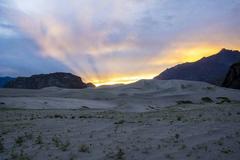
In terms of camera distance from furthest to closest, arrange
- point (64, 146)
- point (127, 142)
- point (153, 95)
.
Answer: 1. point (153, 95)
2. point (127, 142)
3. point (64, 146)

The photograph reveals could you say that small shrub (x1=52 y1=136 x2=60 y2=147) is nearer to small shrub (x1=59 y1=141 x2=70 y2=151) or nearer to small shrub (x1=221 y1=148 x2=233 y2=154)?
small shrub (x1=59 y1=141 x2=70 y2=151)

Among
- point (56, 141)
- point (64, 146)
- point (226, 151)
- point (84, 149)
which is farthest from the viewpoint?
point (56, 141)

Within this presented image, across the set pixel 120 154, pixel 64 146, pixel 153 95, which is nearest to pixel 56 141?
pixel 64 146

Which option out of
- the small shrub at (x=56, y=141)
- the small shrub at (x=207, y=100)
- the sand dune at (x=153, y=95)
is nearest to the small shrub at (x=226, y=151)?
the small shrub at (x=56, y=141)

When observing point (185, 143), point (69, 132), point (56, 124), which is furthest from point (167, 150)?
point (56, 124)

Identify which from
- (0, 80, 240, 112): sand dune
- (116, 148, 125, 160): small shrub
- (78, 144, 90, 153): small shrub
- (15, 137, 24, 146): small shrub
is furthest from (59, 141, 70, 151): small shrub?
(0, 80, 240, 112): sand dune

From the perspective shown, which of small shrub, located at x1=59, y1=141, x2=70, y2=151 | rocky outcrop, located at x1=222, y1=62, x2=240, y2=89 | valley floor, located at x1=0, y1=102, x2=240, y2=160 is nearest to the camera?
valley floor, located at x1=0, y1=102, x2=240, y2=160

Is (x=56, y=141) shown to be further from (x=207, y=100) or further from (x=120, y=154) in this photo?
(x=207, y=100)

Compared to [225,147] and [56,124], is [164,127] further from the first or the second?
[56,124]

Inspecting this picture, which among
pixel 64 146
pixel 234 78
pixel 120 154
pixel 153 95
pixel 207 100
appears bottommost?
pixel 120 154

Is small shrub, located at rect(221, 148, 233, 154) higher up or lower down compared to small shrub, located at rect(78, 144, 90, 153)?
lower down

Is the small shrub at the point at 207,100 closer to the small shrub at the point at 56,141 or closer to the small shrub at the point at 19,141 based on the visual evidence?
the small shrub at the point at 56,141

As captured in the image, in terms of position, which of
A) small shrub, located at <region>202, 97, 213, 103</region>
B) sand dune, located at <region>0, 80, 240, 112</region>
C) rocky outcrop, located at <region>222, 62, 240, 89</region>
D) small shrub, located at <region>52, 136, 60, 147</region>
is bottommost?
small shrub, located at <region>52, 136, 60, 147</region>

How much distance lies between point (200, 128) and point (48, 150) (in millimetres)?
6283
